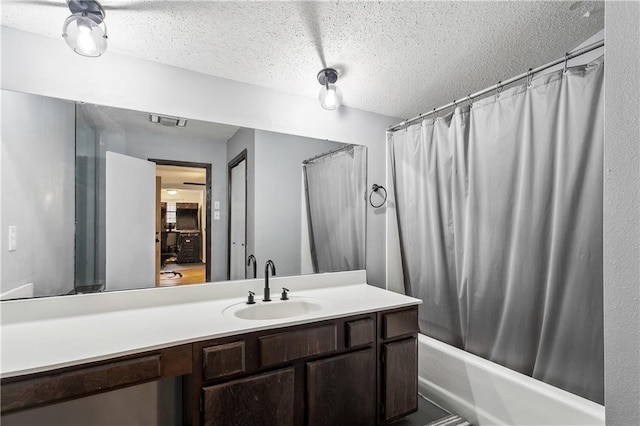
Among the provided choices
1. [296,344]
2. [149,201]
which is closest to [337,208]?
[296,344]

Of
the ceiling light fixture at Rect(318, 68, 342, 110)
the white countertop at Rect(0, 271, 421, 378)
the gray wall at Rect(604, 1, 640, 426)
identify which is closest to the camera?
the gray wall at Rect(604, 1, 640, 426)

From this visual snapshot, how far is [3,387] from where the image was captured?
939 mm

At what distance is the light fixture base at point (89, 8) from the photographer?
129 cm

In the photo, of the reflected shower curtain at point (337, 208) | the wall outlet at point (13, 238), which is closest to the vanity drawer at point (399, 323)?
the reflected shower curtain at point (337, 208)

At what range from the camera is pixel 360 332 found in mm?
1603

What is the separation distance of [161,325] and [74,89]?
130 cm

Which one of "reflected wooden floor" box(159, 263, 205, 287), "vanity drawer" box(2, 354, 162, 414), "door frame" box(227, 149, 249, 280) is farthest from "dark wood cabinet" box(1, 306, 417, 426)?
"door frame" box(227, 149, 249, 280)

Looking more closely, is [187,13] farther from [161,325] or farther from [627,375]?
[627,375]

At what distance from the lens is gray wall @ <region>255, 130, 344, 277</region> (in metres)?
2.04

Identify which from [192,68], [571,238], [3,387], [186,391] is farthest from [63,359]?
[571,238]

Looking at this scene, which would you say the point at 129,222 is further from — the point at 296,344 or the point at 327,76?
the point at 327,76

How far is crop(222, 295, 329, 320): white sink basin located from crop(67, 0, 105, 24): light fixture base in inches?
59.7

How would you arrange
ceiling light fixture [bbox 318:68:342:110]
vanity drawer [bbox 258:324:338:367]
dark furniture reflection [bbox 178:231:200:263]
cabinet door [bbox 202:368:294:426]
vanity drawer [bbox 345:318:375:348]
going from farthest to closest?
ceiling light fixture [bbox 318:68:342:110] < dark furniture reflection [bbox 178:231:200:263] < vanity drawer [bbox 345:318:375:348] < vanity drawer [bbox 258:324:338:367] < cabinet door [bbox 202:368:294:426]

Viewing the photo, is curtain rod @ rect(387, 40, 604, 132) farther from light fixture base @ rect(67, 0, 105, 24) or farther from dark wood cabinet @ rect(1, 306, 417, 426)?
light fixture base @ rect(67, 0, 105, 24)
